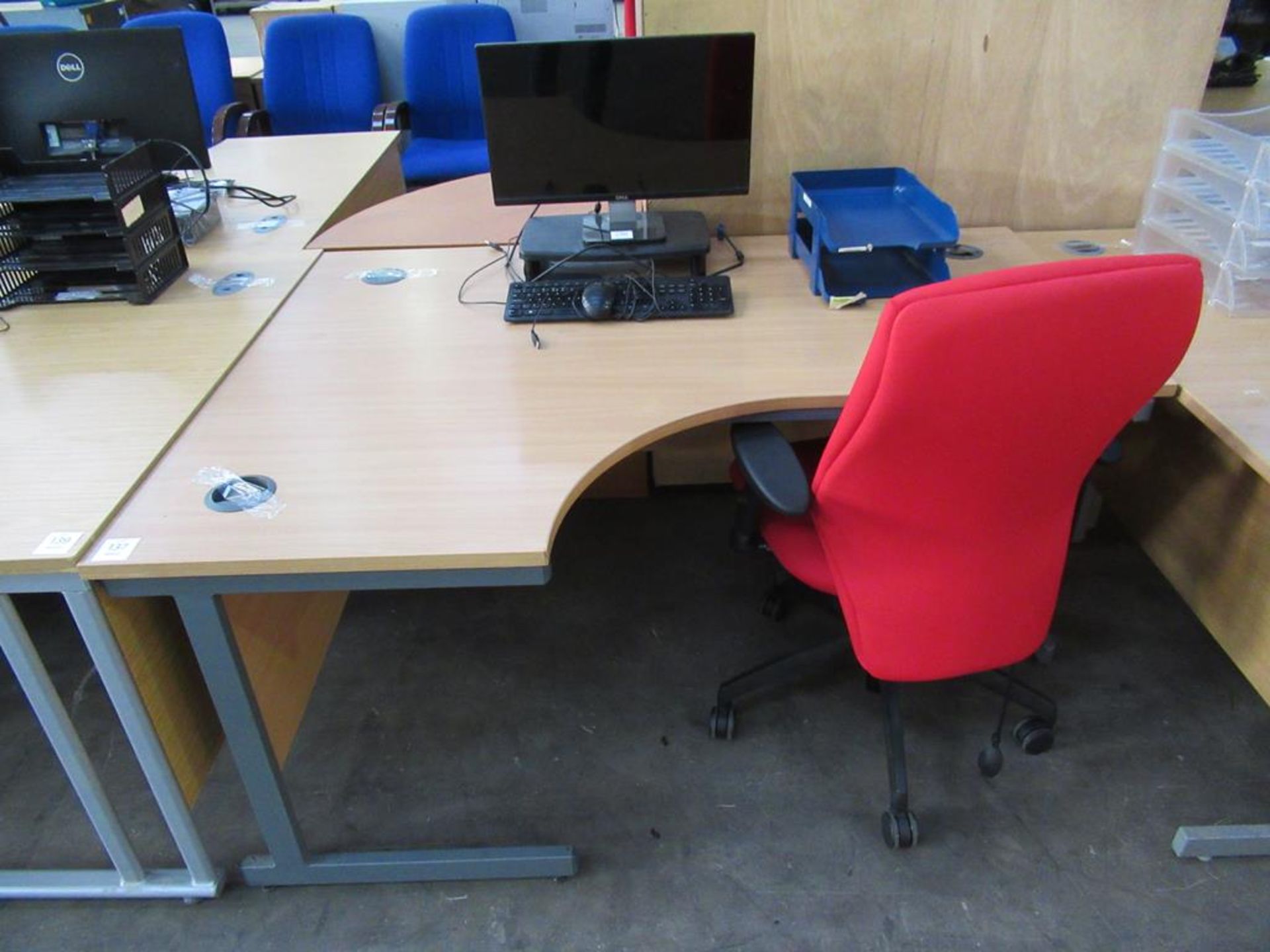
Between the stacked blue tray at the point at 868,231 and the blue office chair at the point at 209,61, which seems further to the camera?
the blue office chair at the point at 209,61

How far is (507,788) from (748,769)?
477mm

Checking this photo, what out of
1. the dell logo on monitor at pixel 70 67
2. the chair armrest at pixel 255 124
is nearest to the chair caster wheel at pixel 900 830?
the dell logo on monitor at pixel 70 67

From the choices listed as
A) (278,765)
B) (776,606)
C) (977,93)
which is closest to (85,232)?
(278,765)

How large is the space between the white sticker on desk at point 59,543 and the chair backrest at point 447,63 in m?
2.89

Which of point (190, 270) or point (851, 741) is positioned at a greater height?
point (190, 270)

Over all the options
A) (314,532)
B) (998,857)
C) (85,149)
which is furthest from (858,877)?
(85,149)

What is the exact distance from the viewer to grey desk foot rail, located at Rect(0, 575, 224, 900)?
1.24 meters

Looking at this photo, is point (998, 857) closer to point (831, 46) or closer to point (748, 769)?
point (748, 769)

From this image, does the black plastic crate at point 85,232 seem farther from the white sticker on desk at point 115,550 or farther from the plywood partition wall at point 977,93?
the plywood partition wall at point 977,93

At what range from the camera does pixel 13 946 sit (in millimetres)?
1542

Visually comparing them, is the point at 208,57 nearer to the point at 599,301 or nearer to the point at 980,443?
the point at 599,301

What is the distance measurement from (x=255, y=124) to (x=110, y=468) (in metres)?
2.76

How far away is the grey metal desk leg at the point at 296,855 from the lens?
1.40 metres

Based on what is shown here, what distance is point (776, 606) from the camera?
2.12m
